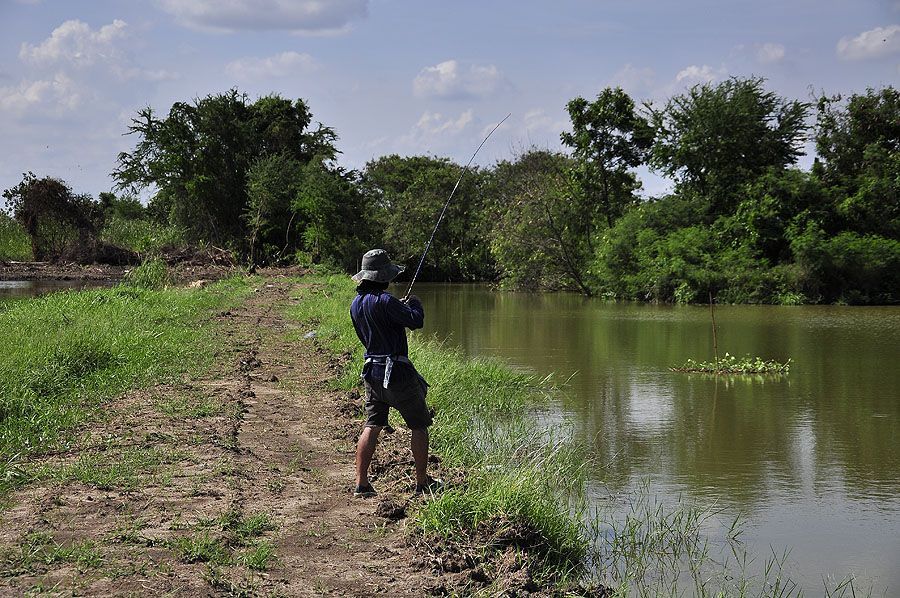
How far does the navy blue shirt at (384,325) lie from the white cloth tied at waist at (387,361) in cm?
2

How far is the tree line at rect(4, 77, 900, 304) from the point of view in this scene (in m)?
28.9

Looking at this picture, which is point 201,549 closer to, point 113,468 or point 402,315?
point 113,468

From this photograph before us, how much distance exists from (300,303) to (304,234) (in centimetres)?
1809

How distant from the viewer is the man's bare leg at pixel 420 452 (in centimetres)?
563

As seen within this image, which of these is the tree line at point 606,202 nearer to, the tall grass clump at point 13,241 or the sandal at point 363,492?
the tall grass clump at point 13,241

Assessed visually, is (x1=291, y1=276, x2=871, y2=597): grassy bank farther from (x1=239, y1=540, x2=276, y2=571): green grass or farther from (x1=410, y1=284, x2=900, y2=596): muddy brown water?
(x1=239, y1=540, x2=276, y2=571): green grass

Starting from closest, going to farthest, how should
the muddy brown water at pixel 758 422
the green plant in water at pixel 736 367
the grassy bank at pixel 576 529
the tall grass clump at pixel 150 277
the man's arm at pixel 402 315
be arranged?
the grassy bank at pixel 576 529
the man's arm at pixel 402 315
the muddy brown water at pixel 758 422
the green plant in water at pixel 736 367
the tall grass clump at pixel 150 277

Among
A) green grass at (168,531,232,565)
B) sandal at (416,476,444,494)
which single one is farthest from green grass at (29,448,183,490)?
Answer: sandal at (416,476,444,494)

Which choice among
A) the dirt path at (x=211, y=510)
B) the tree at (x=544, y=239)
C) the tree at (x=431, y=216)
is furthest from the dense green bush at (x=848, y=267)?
the dirt path at (x=211, y=510)

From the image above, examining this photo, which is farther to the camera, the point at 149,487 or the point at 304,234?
the point at 304,234

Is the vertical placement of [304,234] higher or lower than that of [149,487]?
higher

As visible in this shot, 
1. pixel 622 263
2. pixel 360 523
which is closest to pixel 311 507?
pixel 360 523

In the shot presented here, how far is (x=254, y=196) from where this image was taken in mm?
37375

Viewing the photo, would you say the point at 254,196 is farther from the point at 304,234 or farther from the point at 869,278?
the point at 869,278
